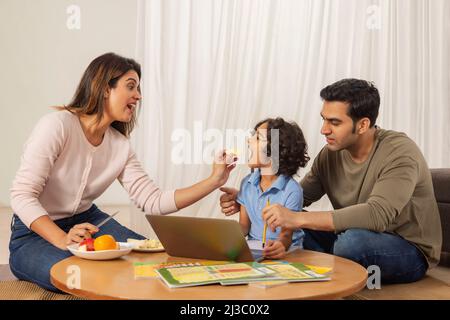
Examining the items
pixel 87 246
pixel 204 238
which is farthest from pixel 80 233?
pixel 204 238

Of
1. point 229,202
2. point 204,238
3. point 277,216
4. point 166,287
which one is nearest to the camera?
point 166,287

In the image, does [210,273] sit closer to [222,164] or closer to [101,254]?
[101,254]

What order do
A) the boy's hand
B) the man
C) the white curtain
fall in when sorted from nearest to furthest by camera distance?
the boy's hand → the man → the white curtain

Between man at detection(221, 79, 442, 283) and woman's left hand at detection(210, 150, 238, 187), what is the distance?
0.09m

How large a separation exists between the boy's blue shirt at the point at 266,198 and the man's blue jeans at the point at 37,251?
453mm

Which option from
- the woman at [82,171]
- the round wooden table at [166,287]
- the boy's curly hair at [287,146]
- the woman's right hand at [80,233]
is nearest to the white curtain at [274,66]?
the woman at [82,171]

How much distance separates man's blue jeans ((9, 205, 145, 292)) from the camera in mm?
1966

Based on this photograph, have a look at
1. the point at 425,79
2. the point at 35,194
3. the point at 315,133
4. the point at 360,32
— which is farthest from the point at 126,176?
the point at 425,79

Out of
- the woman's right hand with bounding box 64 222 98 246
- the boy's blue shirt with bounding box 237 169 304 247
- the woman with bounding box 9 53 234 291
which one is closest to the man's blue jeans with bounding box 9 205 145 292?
the woman with bounding box 9 53 234 291

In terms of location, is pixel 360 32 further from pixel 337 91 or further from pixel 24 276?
pixel 24 276

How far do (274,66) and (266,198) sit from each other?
7.79 ft

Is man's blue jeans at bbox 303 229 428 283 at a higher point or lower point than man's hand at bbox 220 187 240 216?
lower

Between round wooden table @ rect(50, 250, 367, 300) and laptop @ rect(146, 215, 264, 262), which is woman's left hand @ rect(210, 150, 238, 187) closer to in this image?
laptop @ rect(146, 215, 264, 262)

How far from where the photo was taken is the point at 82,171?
2.24 m
